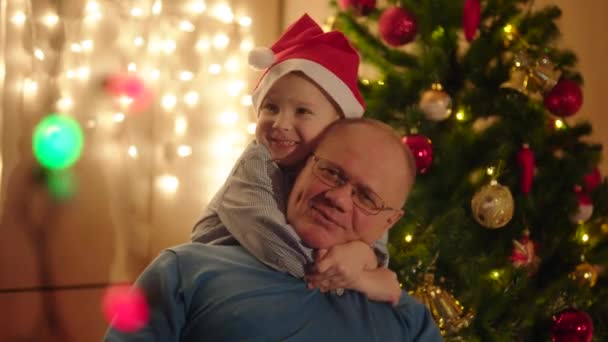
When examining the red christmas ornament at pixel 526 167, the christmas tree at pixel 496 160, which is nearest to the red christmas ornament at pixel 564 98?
the christmas tree at pixel 496 160

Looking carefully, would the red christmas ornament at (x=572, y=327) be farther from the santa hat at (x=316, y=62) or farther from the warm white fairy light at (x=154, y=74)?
the warm white fairy light at (x=154, y=74)

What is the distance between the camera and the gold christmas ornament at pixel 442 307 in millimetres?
1346

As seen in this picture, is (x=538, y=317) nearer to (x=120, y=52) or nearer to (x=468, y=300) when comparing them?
(x=468, y=300)

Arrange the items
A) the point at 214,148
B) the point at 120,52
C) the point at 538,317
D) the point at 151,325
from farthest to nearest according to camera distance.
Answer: the point at 214,148 → the point at 120,52 → the point at 538,317 → the point at 151,325

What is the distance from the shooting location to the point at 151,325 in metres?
0.86

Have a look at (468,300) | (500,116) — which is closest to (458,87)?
(500,116)

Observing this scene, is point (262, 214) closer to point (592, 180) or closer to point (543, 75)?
point (543, 75)

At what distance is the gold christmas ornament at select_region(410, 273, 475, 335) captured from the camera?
135cm

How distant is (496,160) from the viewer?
1.51 metres

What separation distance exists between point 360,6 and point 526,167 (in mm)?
526

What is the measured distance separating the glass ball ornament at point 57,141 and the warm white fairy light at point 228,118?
0.50 metres

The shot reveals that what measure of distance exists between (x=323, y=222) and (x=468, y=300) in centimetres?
68

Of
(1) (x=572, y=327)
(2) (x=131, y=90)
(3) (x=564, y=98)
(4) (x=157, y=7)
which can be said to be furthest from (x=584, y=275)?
(4) (x=157, y=7)

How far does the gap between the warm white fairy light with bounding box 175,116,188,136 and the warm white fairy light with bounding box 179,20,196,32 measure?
273 mm
